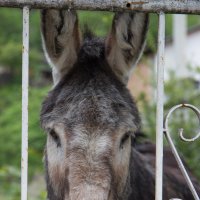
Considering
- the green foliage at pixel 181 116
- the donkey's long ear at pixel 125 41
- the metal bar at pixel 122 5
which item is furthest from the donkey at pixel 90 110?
the green foliage at pixel 181 116

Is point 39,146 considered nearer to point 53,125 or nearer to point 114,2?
point 53,125

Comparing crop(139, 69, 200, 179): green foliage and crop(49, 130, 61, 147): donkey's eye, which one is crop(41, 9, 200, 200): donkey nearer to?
crop(49, 130, 61, 147): donkey's eye

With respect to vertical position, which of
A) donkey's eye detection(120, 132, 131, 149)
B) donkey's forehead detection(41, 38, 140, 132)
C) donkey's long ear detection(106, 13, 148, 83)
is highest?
donkey's long ear detection(106, 13, 148, 83)

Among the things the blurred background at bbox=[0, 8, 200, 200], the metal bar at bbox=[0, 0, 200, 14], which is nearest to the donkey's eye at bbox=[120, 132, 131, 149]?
the metal bar at bbox=[0, 0, 200, 14]

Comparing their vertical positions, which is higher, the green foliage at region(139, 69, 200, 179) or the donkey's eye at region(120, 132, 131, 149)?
the green foliage at region(139, 69, 200, 179)

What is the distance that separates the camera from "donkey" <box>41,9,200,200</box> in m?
3.69

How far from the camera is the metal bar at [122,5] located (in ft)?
10.8

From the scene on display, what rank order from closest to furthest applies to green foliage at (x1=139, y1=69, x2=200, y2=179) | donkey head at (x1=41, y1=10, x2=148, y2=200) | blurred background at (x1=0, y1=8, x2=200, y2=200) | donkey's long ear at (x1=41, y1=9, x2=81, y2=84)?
donkey head at (x1=41, y1=10, x2=148, y2=200)
donkey's long ear at (x1=41, y1=9, x2=81, y2=84)
green foliage at (x1=139, y1=69, x2=200, y2=179)
blurred background at (x1=0, y1=8, x2=200, y2=200)

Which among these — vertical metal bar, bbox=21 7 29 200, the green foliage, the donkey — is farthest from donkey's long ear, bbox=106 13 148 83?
the green foliage

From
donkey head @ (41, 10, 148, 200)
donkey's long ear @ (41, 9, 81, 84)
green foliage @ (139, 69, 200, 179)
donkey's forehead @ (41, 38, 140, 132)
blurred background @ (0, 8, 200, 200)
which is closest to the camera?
donkey head @ (41, 10, 148, 200)

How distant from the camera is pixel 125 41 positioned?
418 centimetres

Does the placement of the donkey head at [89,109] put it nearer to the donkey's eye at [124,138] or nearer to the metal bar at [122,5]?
the donkey's eye at [124,138]

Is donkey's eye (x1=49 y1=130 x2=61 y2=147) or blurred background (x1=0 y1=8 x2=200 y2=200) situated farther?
blurred background (x1=0 y1=8 x2=200 y2=200)

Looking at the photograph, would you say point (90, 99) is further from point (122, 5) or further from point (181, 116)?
point (181, 116)
